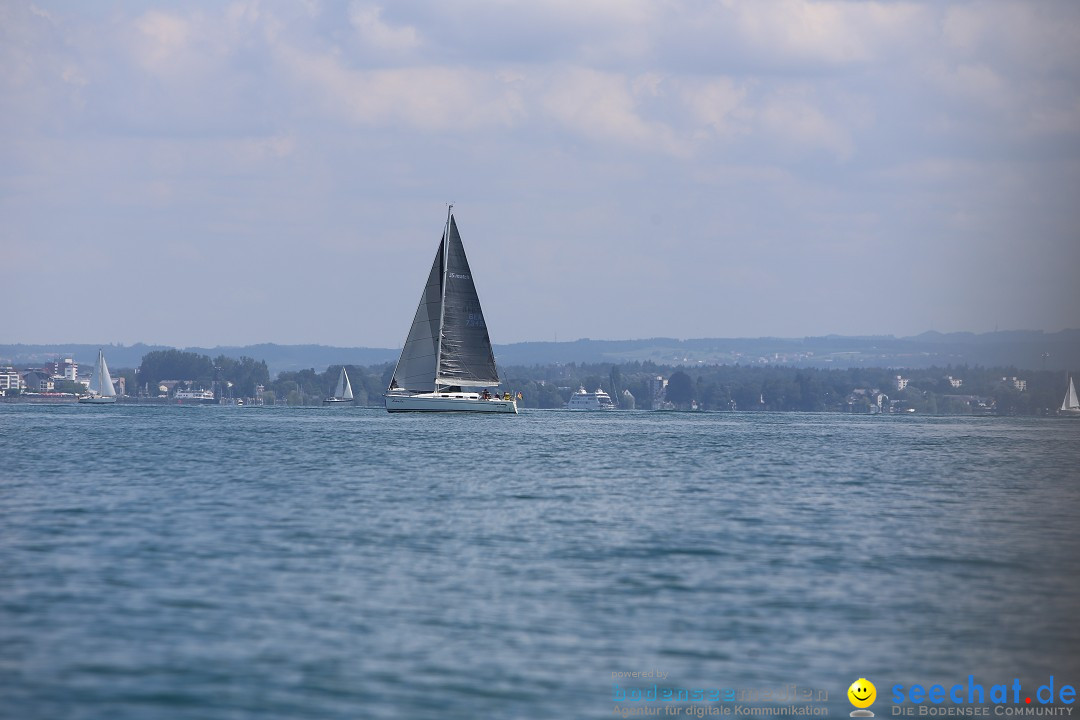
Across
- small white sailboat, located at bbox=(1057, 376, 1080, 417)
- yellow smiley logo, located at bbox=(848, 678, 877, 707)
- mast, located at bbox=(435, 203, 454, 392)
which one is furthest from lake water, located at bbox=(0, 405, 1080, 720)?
small white sailboat, located at bbox=(1057, 376, 1080, 417)

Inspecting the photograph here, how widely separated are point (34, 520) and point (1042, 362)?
124m

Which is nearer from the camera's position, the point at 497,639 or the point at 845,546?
the point at 497,639

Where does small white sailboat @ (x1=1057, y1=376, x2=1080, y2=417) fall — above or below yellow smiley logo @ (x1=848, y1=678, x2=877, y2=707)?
above

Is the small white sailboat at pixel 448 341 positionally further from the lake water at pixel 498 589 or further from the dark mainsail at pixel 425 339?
the lake water at pixel 498 589

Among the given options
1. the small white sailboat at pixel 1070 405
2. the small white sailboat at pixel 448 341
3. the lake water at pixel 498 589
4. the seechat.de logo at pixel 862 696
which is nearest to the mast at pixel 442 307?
the small white sailboat at pixel 448 341

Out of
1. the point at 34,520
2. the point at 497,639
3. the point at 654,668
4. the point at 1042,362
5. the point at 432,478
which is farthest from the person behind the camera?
the point at 1042,362

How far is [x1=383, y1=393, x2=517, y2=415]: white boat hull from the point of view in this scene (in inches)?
4291

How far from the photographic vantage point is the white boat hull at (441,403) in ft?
358

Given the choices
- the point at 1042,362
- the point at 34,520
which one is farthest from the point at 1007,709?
the point at 1042,362

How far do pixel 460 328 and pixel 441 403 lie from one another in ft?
22.1

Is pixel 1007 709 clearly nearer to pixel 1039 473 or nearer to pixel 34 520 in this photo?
pixel 34 520

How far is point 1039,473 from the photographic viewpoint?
5812 cm

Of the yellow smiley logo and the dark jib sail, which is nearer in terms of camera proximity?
the yellow smiley logo

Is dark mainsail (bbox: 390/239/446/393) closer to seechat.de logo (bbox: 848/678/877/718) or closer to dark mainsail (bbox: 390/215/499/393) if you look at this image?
dark mainsail (bbox: 390/215/499/393)
